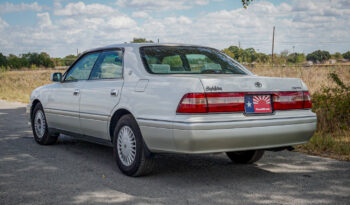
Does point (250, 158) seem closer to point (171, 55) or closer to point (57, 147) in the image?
point (171, 55)

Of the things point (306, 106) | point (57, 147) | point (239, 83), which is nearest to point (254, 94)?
point (239, 83)

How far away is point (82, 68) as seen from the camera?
659 centimetres

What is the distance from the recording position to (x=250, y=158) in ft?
19.1

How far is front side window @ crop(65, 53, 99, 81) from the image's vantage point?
6332 mm

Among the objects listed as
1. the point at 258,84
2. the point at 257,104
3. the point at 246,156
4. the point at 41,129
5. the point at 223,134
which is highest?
the point at 258,84

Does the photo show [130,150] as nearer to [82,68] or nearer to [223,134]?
[223,134]

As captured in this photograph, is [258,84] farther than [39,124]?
No

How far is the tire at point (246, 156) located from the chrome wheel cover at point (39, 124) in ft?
10.9

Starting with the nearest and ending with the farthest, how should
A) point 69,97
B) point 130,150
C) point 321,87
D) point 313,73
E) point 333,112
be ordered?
1. point 130,150
2. point 69,97
3. point 333,112
4. point 321,87
5. point 313,73

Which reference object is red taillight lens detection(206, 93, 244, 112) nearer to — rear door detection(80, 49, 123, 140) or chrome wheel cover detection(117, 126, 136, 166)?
chrome wheel cover detection(117, 126, 136, 166)

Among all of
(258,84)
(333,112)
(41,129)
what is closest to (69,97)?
(41,129)

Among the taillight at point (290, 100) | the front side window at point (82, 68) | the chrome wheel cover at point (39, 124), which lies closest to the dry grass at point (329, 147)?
the taillight at point (290, 100)

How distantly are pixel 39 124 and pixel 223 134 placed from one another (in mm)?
4297

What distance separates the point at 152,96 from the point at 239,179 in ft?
4.58
